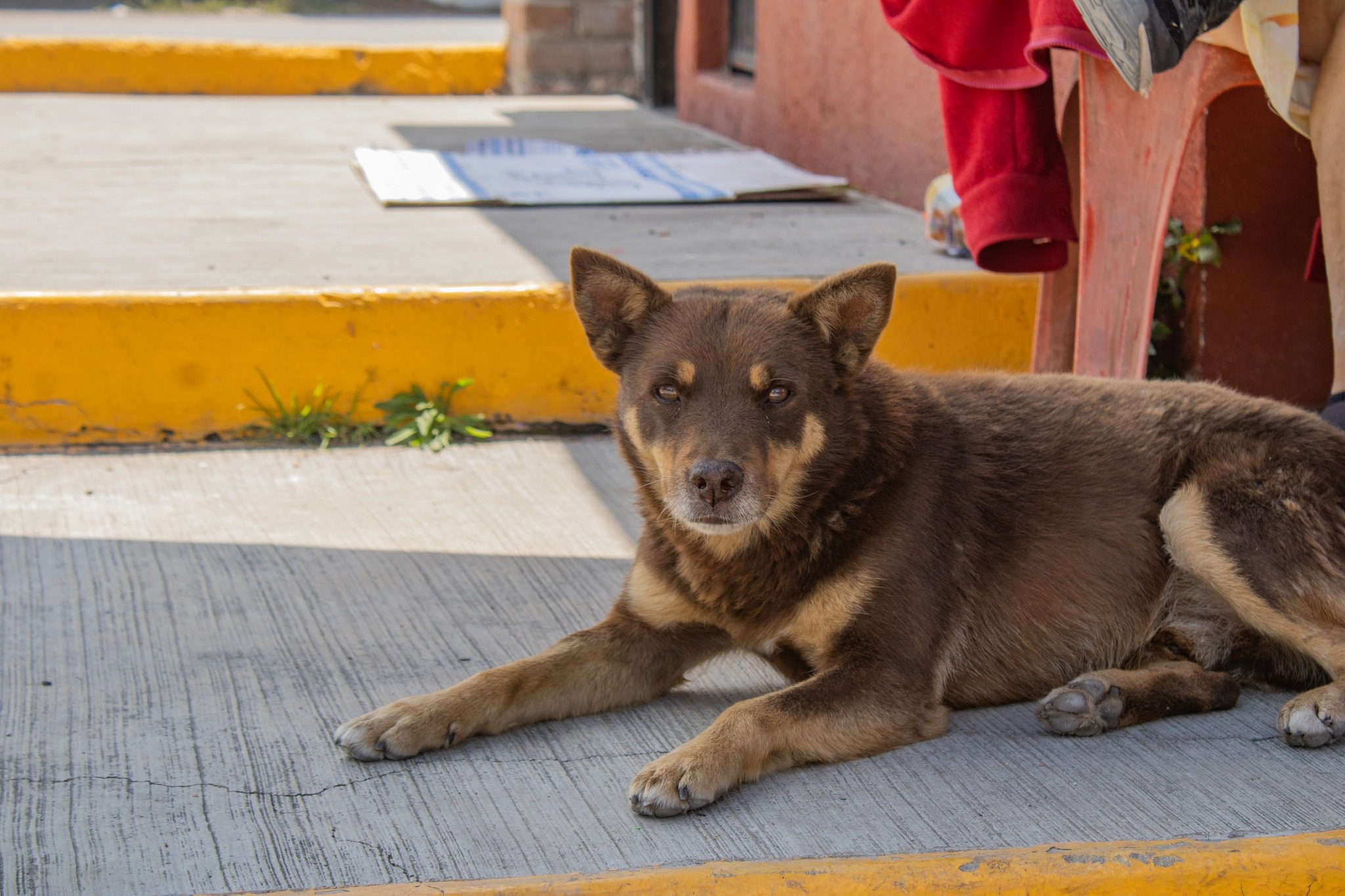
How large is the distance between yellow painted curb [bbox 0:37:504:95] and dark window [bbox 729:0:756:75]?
287 centimetres

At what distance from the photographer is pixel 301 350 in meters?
5.05

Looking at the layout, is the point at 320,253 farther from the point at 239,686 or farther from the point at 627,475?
the point at 239,686

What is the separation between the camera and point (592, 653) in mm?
3135

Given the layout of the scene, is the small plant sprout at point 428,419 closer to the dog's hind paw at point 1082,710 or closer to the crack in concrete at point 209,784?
the crack in concrete at point 209,784

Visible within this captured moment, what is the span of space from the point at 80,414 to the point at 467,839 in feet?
10.0

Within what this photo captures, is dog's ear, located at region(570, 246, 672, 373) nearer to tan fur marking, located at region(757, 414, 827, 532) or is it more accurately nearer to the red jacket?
tan fur marking, located at region(757, 414, 827, 532)

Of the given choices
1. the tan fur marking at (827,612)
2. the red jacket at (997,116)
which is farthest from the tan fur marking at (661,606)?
the red jacket at (997,116)

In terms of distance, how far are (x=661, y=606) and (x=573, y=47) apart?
10.4m

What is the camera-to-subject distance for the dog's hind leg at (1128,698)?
118 inches

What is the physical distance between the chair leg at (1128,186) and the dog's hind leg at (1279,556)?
0.95 meters

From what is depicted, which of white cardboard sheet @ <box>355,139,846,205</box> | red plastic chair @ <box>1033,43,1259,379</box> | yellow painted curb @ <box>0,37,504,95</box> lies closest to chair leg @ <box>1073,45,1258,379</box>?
red plastic chair @ <box>1033,43,1259,379</box>

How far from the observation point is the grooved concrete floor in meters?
2.50

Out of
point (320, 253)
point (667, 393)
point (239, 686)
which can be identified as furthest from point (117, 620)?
point (320, 253)

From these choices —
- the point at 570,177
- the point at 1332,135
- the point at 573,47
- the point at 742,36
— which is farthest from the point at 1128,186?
the point at 573,47
